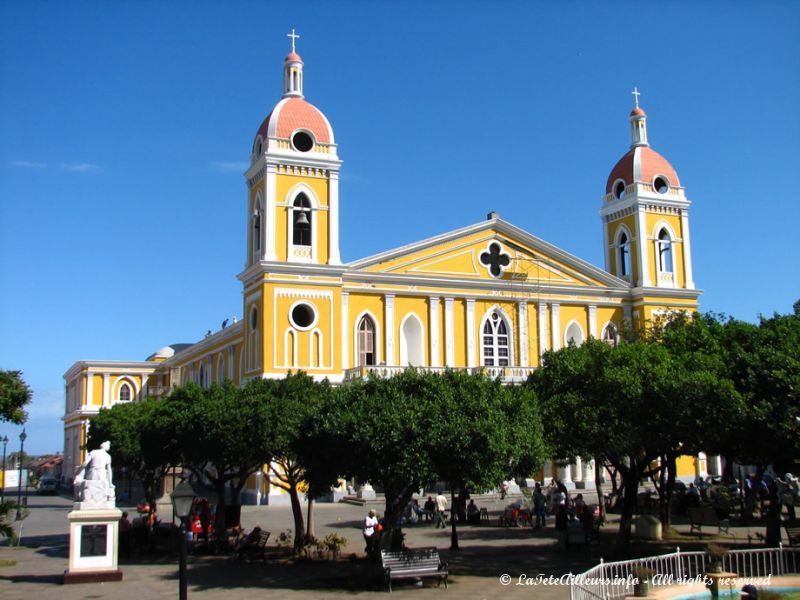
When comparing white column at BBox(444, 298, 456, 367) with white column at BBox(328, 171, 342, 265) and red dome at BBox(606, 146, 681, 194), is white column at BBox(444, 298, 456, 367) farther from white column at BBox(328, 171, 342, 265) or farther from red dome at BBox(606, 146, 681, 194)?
red dome at BBox(606, 146, 681, 194)

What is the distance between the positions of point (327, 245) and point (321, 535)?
16.9 metres

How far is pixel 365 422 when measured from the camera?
17.7 meters

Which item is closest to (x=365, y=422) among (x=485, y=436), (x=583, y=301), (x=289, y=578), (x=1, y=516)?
(x=485, y=436)

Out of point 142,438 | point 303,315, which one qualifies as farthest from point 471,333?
point 142,438

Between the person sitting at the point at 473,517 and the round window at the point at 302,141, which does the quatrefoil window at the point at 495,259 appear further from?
the person sitting at the point at 473,517

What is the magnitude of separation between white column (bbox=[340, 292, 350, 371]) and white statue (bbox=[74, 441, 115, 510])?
70.4ft

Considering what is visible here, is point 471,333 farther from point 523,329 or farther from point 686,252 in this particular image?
point 686,252

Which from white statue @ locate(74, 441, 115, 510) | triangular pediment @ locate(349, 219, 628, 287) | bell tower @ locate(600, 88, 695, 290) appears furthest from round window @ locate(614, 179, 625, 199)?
white statue @ locate(74, 441, 115, 510)

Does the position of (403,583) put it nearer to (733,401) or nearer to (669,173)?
(733,401)

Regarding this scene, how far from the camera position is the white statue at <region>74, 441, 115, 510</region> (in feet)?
64.1

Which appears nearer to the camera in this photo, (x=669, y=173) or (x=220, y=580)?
(x=220, y=580)

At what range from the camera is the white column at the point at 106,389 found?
68.9 m

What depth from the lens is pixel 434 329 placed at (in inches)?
1702

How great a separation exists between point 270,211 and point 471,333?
12204 millimetres
